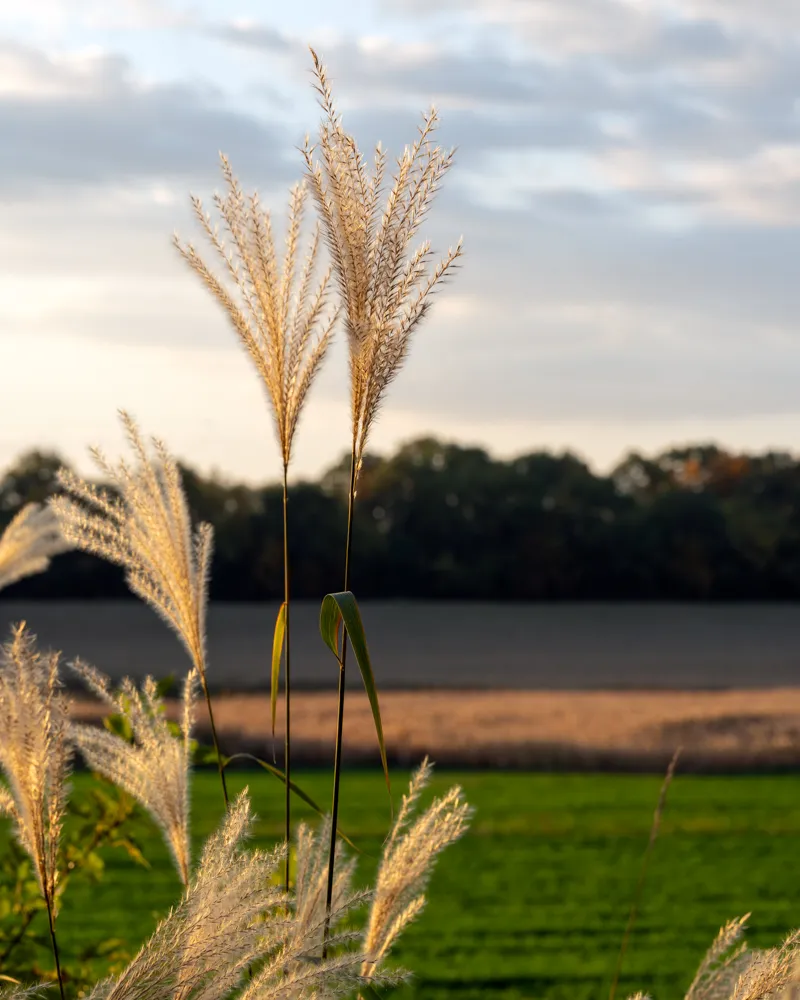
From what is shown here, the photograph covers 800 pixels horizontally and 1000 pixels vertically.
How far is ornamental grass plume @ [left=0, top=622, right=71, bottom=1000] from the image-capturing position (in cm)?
142

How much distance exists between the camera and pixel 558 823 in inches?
312

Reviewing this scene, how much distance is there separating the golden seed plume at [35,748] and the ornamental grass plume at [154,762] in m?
0.29

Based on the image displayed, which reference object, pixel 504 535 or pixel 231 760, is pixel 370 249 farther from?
pixel 504 535

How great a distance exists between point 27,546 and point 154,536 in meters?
0.99

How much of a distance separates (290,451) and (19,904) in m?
1.43

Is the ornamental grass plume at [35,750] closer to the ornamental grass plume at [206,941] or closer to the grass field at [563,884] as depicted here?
the ornamental grass plume at [206,941]

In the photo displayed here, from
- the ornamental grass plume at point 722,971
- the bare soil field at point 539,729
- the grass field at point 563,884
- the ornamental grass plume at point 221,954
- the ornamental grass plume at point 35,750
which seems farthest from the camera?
the bare soil field at point 539,729

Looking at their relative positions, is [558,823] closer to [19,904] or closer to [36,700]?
[19,904]

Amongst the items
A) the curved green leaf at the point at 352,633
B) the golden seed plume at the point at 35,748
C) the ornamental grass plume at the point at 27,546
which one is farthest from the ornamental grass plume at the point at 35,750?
the ornamental grass plume at the point at 27,546

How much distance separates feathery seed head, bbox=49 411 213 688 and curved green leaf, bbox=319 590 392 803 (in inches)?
12.5

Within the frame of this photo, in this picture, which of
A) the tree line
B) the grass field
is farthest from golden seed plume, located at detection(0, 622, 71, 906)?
the tree line

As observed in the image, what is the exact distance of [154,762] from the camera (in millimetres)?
1772

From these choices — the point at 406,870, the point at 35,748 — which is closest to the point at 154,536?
the point at 35,748

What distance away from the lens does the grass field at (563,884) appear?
5.08m
